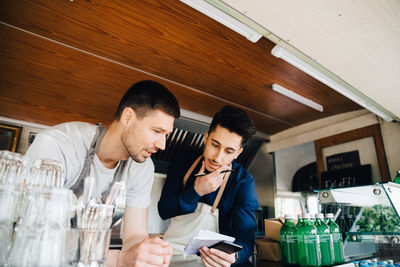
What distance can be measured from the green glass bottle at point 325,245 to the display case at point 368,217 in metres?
0.29

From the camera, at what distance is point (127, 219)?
150 cm

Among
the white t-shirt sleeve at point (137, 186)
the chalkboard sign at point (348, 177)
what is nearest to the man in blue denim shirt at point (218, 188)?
the white t-shirt sleeve at point (137, 186)

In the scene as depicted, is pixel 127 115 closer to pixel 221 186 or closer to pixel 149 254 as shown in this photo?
pixel 221 186

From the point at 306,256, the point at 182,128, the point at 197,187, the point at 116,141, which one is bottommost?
the point at 306,256

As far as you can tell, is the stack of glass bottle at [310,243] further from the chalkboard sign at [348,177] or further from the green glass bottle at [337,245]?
the chalkboard sign at [348,177]

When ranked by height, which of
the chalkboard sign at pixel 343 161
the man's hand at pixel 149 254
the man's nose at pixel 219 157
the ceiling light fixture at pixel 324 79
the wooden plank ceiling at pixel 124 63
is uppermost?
the wooden plank ceiling at pixel 124 63

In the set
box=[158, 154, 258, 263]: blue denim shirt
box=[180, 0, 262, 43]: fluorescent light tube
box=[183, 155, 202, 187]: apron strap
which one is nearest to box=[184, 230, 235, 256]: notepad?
box=[158, 154, 258, 263]: blue denim shirt

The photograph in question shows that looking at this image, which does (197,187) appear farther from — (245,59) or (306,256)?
(245,59)

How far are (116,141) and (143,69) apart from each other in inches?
34.2

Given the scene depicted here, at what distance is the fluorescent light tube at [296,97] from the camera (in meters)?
2.38

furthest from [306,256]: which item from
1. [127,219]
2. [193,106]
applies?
[193,106]

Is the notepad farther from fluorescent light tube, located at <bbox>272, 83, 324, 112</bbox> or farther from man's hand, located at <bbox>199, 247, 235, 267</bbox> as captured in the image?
fluorescent light tube, located at <bbox>272, 83, 324, 112</bbox>

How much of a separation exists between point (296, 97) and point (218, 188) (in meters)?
1.31

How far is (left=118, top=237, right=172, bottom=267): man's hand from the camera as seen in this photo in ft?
2.86
